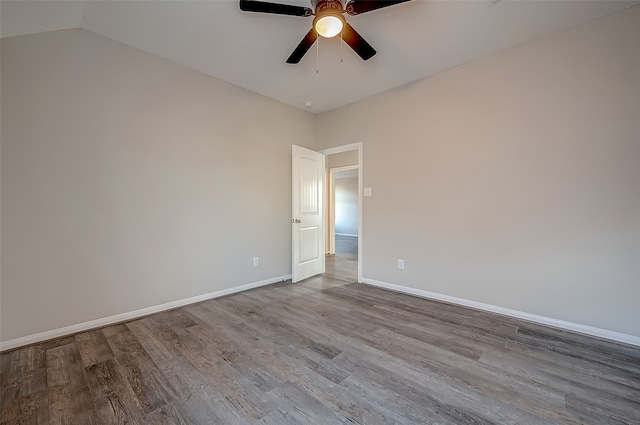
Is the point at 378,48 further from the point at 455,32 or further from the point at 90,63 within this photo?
the point at 90,63

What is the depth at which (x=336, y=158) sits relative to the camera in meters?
5.93

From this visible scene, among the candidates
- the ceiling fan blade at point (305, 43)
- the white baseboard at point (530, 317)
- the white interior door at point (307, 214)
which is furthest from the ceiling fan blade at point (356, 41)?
the white baseboard at point (530, 317)

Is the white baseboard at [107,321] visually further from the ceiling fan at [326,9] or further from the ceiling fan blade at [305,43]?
the ceiling fan at [326,9]

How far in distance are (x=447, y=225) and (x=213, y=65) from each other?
130 inches

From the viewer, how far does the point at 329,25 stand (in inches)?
71.7

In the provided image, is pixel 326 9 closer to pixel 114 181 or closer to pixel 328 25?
pixel 328 25

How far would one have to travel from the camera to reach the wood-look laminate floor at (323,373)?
1337 millimetres

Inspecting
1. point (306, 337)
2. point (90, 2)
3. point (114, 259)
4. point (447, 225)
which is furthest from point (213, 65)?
point (447, 225)

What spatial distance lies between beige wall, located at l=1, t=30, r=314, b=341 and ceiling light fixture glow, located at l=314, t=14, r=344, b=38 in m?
1.80

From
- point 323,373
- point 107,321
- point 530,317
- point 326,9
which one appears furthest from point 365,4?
point 107,321

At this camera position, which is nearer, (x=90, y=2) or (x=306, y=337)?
(x=90, y=2)

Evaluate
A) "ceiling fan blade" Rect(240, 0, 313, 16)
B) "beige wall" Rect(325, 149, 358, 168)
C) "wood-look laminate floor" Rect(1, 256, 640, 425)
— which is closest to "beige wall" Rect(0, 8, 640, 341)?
"wood-look laminate floor" Rect(1, 256, 640, 425)

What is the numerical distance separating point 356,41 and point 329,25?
0.32 meters

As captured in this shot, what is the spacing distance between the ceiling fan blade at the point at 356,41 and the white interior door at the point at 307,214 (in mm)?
1793
